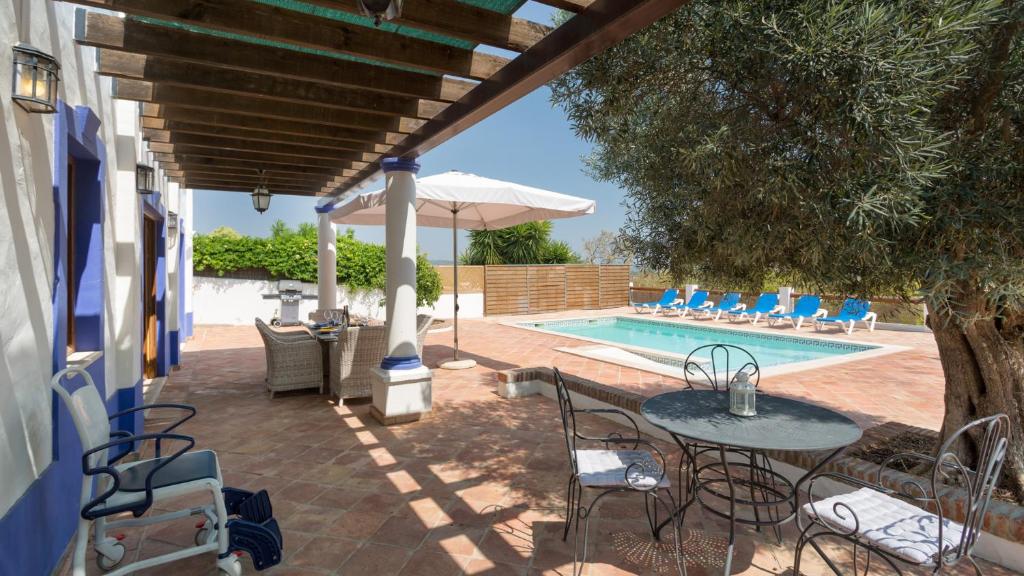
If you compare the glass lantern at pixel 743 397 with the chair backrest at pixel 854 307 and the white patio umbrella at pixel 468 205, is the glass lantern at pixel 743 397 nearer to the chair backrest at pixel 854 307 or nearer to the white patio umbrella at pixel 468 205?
the chair backrest at pixel 854 307

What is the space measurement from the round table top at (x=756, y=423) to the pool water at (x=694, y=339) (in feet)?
20.8

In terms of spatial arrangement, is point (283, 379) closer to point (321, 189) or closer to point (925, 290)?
point (321, 189)

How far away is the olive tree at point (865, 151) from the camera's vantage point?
86.7 inches

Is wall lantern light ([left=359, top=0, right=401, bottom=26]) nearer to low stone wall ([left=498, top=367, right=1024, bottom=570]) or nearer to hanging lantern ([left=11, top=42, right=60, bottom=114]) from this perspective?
hanging lantern ([left=11, top=42, right=60, bottom=114])

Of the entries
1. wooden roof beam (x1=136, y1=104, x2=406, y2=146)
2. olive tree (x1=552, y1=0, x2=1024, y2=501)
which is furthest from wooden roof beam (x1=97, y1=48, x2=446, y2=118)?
olive tree (x1=552, y1=0, x2=1024, y2=501)

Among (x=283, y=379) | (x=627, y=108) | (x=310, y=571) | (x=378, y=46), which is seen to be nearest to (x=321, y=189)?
(x=283, y=379)


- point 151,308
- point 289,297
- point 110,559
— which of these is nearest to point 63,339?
point 110,559

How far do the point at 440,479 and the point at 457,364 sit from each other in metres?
4.26

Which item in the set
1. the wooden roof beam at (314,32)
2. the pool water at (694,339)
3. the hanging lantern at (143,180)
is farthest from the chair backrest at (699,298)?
the hanging lantern at (143,180)

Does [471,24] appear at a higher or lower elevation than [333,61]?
lower

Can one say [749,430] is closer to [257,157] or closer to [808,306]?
[257,157]

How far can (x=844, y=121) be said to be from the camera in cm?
226

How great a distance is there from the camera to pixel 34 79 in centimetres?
230

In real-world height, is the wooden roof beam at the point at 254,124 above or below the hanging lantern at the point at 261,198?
above
